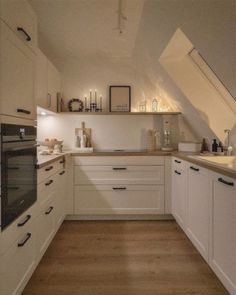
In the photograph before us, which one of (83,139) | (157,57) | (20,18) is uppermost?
(157,57)

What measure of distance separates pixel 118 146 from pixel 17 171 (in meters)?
2.34

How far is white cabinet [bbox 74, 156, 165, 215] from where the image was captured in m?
3.15

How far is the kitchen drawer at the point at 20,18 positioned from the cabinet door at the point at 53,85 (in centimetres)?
108

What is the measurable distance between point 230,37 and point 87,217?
253cm

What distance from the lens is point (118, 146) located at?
12.4 feet

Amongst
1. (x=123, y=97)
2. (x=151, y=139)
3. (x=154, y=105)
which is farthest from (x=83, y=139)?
(x=154, y=105)

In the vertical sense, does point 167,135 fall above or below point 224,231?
above

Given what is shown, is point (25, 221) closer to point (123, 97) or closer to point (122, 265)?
point (122, 265)

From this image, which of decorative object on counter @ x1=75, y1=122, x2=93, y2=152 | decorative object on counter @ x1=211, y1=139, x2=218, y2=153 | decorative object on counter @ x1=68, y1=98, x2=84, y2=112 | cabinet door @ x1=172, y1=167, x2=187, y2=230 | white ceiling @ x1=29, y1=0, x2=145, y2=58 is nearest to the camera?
white ceiling @ x1=29, y1=0, x2=145, y2=58

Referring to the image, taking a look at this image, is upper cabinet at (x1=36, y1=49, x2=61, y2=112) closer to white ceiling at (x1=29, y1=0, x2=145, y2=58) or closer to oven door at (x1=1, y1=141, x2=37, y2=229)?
white ceiling at (x1=29, y1=0, x2=145, y2=58)

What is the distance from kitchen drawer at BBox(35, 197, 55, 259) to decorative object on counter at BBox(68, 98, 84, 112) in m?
1.61

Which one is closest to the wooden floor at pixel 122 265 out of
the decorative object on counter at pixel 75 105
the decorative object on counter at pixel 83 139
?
the decorative object on counter at pixel 83 139

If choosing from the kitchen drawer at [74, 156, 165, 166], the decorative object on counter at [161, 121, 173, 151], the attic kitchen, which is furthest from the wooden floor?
the decorative object on counter at [161, 121, 173, 151]

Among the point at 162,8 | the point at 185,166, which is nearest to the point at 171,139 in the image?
the point at 185,166
